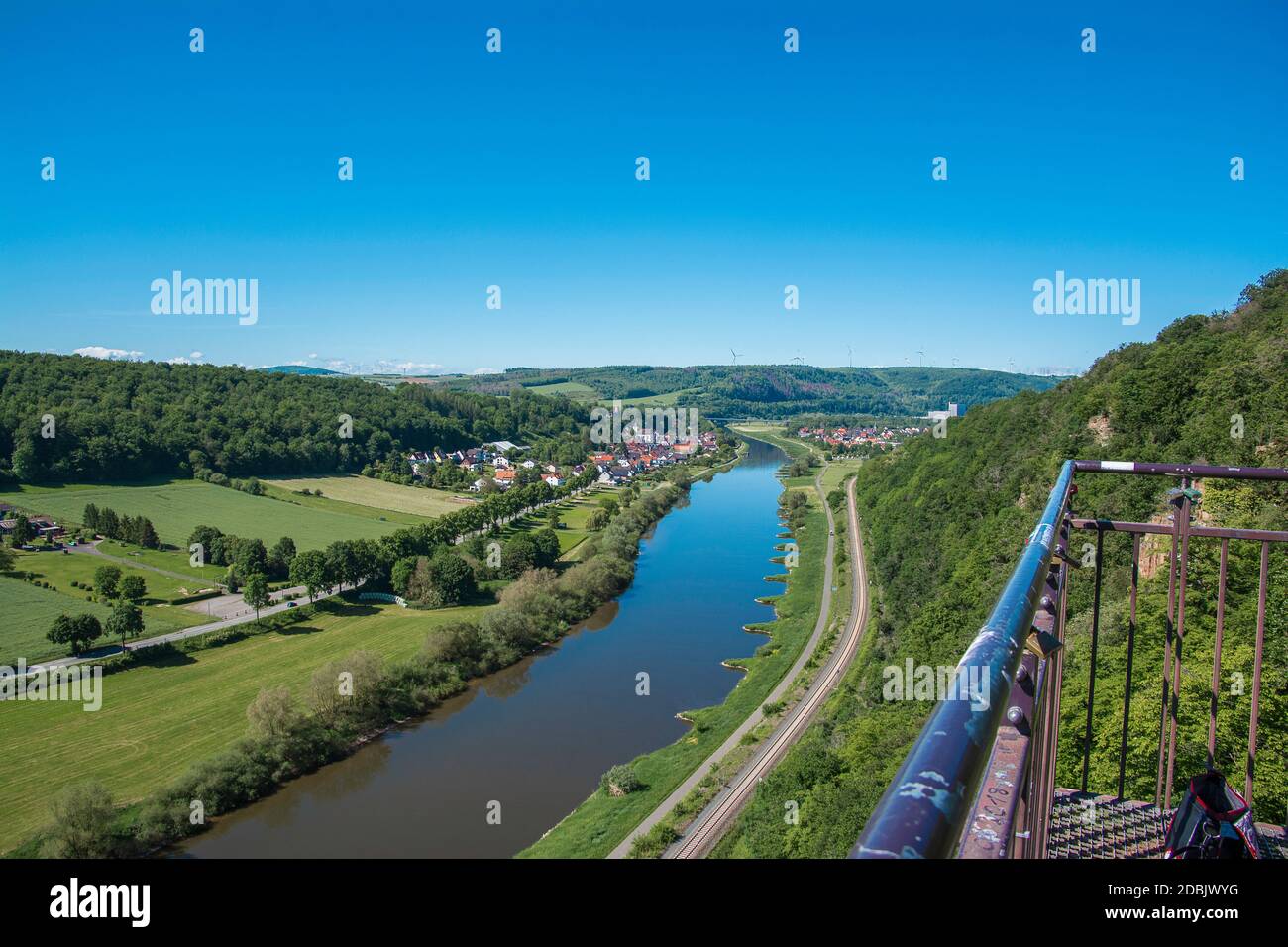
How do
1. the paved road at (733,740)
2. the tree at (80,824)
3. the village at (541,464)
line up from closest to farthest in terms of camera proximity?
the tree at (80,824)
the paved road at (733,740)
the village at (541,464)

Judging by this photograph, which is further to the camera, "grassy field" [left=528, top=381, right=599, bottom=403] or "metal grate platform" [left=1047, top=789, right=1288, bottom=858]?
"grassy field" [left=528, top=381, right=599, bottom=403]

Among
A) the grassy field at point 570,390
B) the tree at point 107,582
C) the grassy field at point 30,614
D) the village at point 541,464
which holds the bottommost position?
Answer: the grassy field at point 30,614

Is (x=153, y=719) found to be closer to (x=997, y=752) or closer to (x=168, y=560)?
(x=168, y=560)

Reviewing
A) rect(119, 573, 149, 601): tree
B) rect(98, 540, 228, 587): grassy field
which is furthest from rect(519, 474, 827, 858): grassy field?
rect(98, 540, 228, 587): grassy field

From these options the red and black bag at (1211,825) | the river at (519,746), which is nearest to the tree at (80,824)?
the river at (519,746)

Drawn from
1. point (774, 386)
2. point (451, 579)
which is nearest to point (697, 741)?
point (451, 579)

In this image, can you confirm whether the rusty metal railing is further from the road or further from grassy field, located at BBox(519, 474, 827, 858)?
grassy field, located at BBox(519, 474, 827, 858)

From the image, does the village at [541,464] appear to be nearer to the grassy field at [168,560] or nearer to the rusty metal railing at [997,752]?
the grassy field at [168,560]

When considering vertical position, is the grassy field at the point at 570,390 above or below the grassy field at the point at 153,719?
above
